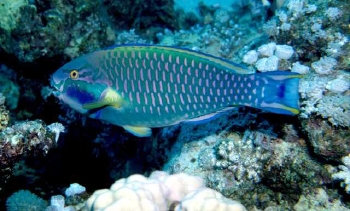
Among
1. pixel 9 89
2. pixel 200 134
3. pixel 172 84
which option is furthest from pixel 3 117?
pixel 9 89

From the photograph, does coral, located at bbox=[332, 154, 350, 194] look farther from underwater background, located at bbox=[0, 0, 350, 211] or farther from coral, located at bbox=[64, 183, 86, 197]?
coral, located at bbox=[64, 183, 86, 197]

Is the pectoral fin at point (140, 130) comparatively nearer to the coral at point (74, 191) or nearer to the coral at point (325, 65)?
the coral at point (74, 191)

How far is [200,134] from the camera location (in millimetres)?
4270

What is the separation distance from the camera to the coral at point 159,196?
8.85ft

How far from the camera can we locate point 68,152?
6.61m

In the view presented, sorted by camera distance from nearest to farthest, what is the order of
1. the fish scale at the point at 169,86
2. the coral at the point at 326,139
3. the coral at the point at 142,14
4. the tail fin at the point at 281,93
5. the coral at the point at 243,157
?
the tail fin at the point at 281,93
the coral at the point at 326,139
the fish scale at the point at 169,86
the coral at the point at 243,157
the coral at the point at 142,14

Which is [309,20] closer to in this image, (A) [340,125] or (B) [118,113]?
(A) [340,125]

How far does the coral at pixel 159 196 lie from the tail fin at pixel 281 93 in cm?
96

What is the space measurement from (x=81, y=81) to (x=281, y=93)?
6.73 feet

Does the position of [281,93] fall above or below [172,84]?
below

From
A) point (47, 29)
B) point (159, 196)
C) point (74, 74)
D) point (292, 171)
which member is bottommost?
point (292, 171)

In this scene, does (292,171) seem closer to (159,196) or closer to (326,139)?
(326,139)

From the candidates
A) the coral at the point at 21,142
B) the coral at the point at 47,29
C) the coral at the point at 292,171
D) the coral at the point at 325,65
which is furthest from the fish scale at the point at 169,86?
the coral at the point at 47,29

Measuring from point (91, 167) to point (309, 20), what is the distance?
4.78 meters
